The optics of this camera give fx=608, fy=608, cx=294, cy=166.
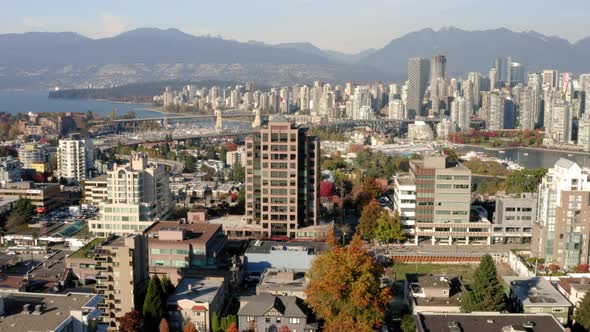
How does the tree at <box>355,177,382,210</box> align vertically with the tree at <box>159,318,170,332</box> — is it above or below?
above

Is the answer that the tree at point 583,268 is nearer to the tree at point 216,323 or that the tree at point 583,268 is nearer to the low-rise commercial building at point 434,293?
the low-rise commercial building at point 434,293

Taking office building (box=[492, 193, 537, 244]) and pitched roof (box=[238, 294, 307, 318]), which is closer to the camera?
pitched roof (box=[238, 294, 307, 318])

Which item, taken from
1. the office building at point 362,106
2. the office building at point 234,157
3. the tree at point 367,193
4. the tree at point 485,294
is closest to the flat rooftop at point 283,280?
the tree at point 485,294

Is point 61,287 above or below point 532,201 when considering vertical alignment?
below

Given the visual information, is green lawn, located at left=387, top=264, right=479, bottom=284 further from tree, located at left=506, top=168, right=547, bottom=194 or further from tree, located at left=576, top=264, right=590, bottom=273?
tree, located at left=506, top=168, right=547, bottom=194

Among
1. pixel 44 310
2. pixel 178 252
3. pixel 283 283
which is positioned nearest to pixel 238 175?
pixel 178 252

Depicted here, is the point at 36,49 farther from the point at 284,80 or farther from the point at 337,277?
the point at 337,277

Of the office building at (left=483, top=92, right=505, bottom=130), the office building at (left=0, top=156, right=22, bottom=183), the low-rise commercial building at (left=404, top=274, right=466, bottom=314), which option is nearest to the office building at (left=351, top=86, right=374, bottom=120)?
the office building at (left=483, top=92, right=505, bottom=130)

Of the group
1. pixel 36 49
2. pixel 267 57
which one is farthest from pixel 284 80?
pixel 36 49
